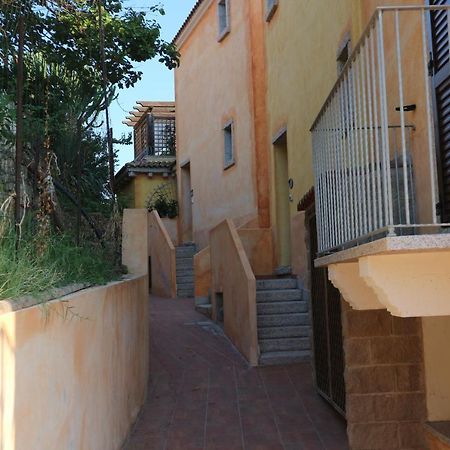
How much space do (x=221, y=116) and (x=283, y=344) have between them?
8.59 m

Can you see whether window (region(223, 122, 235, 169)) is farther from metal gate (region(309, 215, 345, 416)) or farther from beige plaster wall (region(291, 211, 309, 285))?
metal gate (region(309, 215, 345, 416))

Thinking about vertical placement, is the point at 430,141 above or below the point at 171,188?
below

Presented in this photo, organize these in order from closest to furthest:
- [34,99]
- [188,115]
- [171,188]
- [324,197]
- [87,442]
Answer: [87,442]
[324,197]
[34,99]
[188,115]
[171,188]

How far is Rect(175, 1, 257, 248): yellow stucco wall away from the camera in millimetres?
14266

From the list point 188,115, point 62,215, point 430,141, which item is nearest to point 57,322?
point 430,141

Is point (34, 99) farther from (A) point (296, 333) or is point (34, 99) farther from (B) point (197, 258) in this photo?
(B) point (197, 258)

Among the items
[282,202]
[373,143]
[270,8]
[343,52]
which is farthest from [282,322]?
[270,8]

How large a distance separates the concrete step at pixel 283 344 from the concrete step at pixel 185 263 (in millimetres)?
7393

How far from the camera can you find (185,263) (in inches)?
645

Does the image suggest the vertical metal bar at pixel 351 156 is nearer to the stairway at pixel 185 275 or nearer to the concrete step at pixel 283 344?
the concrete step at pixel 283 344

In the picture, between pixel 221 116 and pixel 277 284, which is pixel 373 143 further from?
pixel 221 116

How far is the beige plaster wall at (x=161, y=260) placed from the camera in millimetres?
15805

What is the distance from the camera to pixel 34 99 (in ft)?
26.0

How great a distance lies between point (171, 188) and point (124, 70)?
39.7ft
